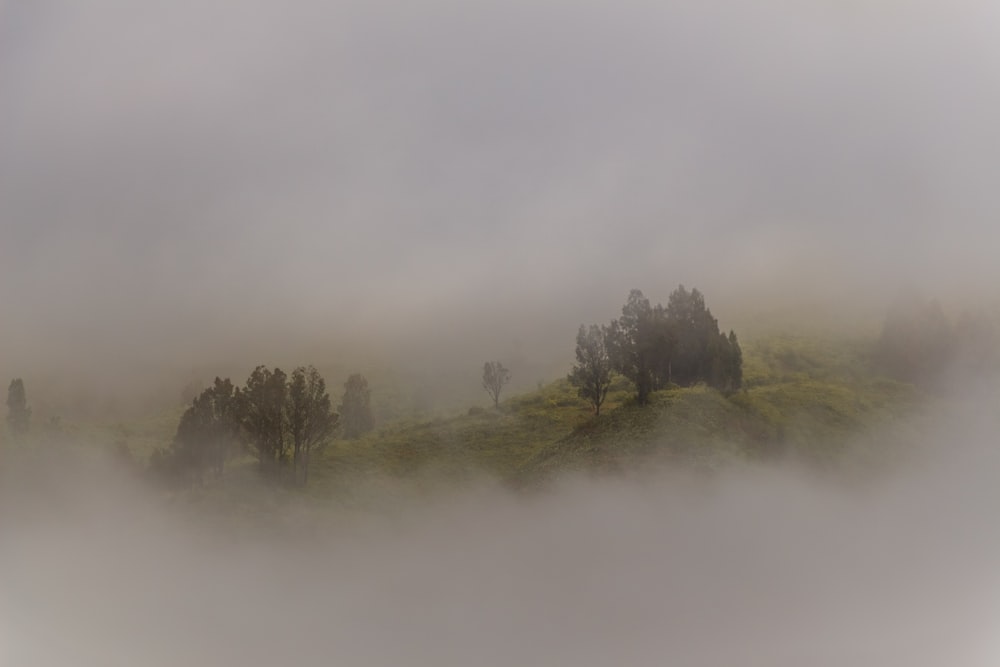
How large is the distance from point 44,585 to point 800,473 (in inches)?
1955

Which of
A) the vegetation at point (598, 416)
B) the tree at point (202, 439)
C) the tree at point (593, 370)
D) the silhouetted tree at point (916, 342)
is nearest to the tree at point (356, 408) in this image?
the vegetation at point (598, 416)

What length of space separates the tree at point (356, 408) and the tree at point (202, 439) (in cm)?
674

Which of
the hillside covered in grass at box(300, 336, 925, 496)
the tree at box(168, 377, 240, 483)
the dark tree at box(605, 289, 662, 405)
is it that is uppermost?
the dark tree at box(605, 289, 662, 405)

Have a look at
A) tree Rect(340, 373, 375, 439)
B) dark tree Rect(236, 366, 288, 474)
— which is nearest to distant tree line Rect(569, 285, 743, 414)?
tree Rect(340, 373, 375, 439)

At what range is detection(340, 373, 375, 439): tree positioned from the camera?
44.4m

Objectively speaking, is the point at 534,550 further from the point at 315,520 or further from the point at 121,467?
the point at 121,467

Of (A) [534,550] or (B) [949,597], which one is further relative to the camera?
(B) [949,597]

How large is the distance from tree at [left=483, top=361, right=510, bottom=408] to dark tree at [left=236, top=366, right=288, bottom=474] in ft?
44.2

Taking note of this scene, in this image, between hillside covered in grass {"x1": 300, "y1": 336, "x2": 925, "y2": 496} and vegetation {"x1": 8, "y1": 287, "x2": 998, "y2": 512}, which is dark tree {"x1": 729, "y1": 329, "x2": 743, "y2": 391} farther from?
hillside covered in grass {"x1": 300, "y1": 336, "x2": 925, "y2": 496}

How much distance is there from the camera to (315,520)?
4156 centimetres

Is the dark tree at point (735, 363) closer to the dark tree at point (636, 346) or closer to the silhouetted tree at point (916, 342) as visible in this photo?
the dark tree at point (636, 346)

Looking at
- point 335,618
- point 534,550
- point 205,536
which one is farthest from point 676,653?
point 205,536

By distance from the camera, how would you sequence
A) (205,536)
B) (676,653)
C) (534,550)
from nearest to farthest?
(205,536)
(534,550)
(676,653)

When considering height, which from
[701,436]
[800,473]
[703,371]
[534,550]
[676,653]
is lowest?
[676,653]
